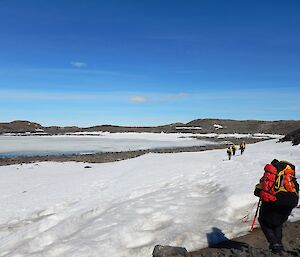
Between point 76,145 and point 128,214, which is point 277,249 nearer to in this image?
point 128,214

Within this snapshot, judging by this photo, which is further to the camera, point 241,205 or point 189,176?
point 189,176

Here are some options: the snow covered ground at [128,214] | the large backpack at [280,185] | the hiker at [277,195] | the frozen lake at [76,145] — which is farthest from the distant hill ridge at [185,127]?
the large backpack at [280,185]

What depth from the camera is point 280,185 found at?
6.74 metres

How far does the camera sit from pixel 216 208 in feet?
35.5

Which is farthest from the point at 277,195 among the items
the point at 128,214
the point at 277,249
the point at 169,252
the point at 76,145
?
the point at 76,145

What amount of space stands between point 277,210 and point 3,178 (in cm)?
2282

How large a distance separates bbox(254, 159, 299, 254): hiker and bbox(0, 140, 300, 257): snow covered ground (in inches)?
85.4

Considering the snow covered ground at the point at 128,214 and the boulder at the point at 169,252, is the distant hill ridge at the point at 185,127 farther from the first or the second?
the boulder at the point at 169,252

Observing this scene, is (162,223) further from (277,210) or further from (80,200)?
(80,200)

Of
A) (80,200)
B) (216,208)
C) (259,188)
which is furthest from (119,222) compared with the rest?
(80,200)

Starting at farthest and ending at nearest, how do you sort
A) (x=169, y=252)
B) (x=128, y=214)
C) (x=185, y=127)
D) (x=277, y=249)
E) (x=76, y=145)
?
(x=185, y=127)
(x=76, y=145)
(x=128, y=214)
(x=169, y=252)
(x=277, y=249)

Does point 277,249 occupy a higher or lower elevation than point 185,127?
lower

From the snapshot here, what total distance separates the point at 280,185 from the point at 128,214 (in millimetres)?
5795

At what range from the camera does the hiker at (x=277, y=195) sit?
6.75 metres
